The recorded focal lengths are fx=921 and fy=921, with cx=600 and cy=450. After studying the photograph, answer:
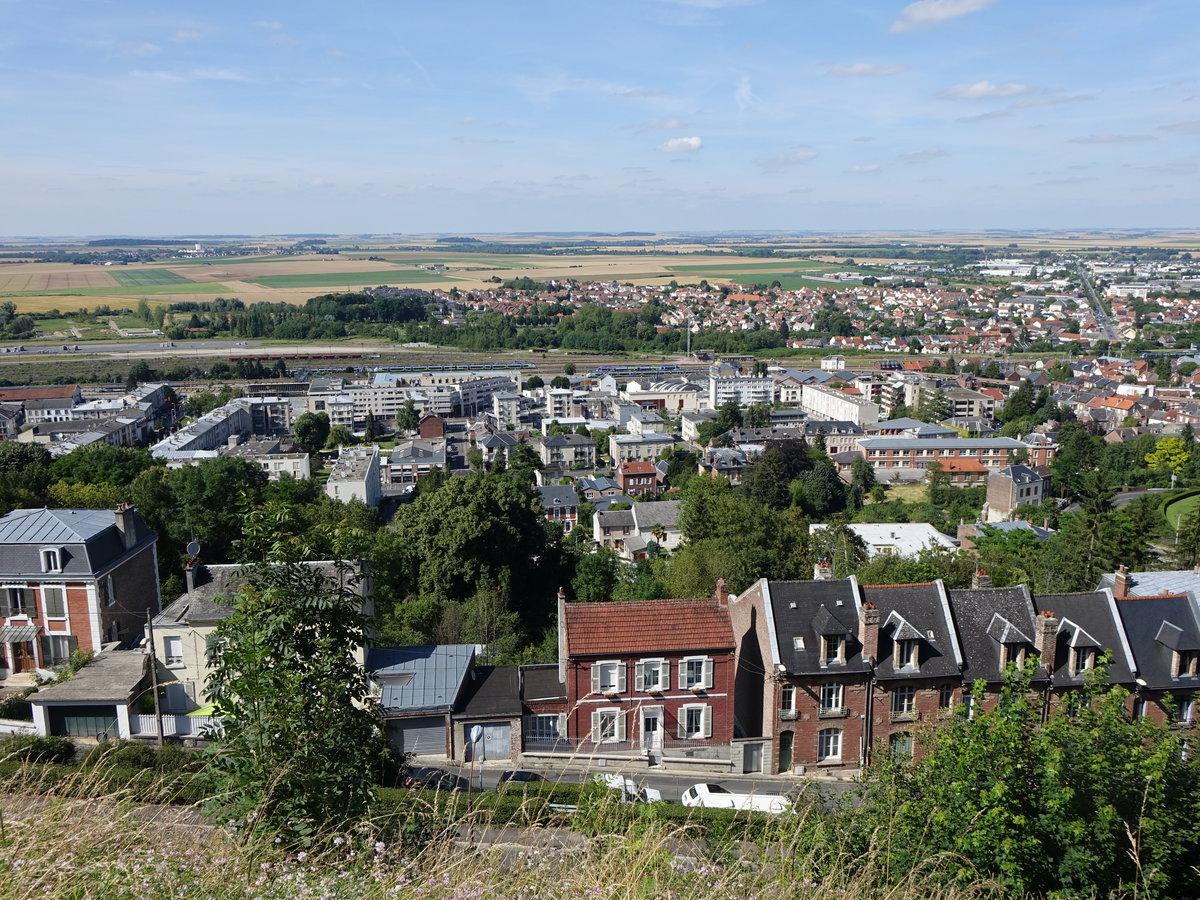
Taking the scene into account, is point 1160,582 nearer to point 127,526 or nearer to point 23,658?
point 127,526

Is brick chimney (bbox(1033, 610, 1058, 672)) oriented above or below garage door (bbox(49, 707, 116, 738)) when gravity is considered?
above

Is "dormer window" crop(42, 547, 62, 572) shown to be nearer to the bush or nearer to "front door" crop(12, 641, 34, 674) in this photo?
"front door" crop(12, 641, 34, 674)

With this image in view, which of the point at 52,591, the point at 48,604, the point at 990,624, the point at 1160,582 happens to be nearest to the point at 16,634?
the point at 48,604

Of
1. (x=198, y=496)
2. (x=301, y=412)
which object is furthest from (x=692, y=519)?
(x=301, y=412)

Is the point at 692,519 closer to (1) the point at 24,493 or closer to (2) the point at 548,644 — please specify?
(2) the point at 548,644

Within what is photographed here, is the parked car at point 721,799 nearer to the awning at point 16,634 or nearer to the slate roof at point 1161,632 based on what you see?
the slate roof at point 1161,632

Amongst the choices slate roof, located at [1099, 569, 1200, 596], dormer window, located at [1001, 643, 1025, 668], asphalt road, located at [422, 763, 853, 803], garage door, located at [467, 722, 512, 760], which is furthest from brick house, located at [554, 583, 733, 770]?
slate roof, located at [1099, 569, 1200, 596]
